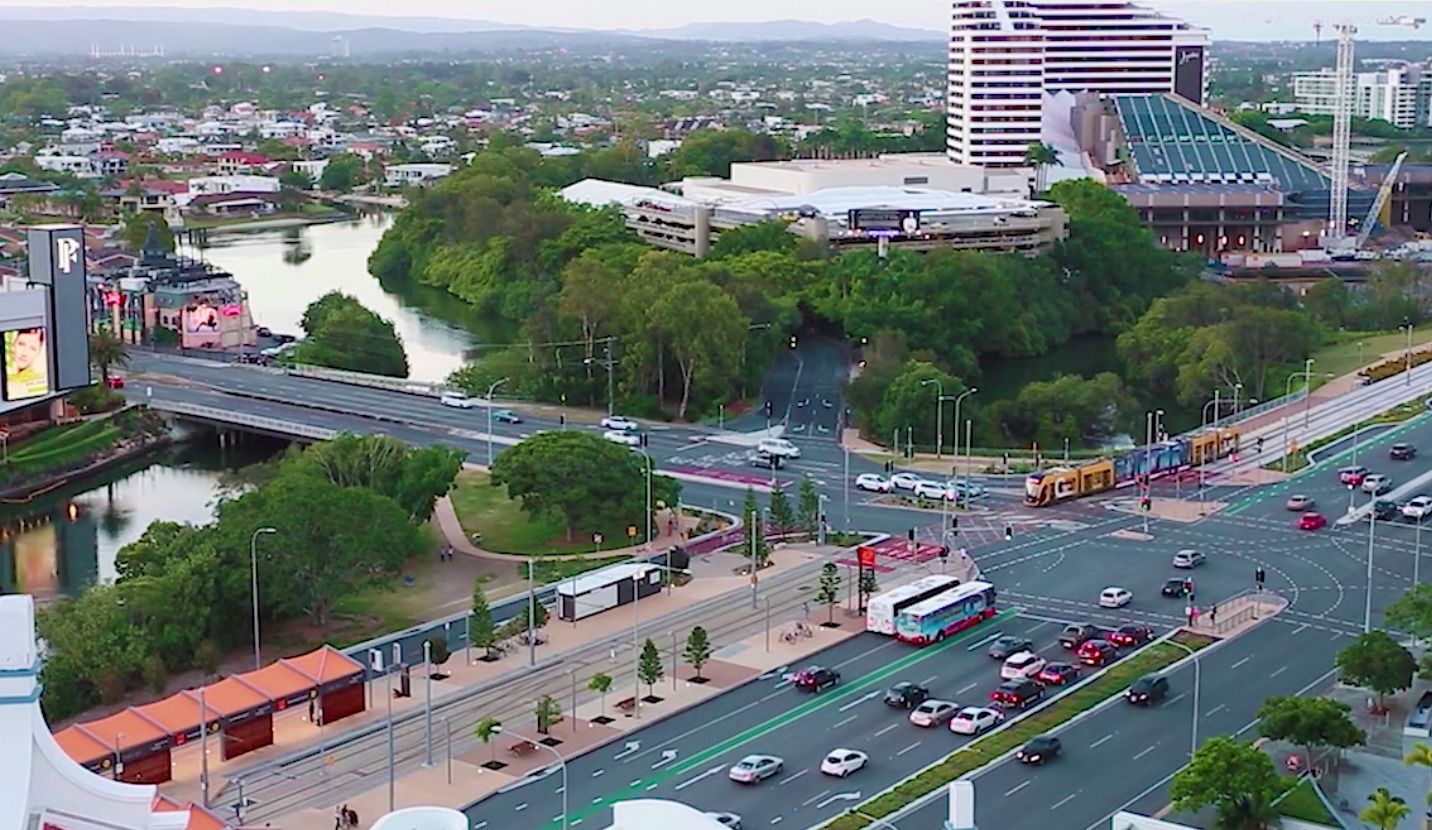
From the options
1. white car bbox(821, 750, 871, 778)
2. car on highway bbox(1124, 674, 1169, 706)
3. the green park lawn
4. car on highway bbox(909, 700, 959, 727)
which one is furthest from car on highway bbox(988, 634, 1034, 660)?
the green park lawn

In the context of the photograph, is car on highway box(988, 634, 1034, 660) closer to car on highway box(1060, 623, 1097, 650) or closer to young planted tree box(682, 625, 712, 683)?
car on highway box(1060, 623, 1097, 650)

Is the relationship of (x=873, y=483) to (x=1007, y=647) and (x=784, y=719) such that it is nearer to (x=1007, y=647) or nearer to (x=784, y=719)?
(x=1007, y=647)

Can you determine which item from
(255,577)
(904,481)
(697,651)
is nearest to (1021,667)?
(697,651)

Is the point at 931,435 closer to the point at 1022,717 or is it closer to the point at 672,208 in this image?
the point at 1022,717

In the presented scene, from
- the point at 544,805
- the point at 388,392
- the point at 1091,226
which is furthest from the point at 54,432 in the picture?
the point at 1091,226

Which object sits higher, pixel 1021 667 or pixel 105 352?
pixel 105 352

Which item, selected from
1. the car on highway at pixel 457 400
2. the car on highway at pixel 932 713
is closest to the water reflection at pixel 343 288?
the car on highway at pixel 457 400

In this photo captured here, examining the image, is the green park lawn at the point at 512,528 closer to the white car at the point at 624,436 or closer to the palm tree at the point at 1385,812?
the white car at the point at 624,436
